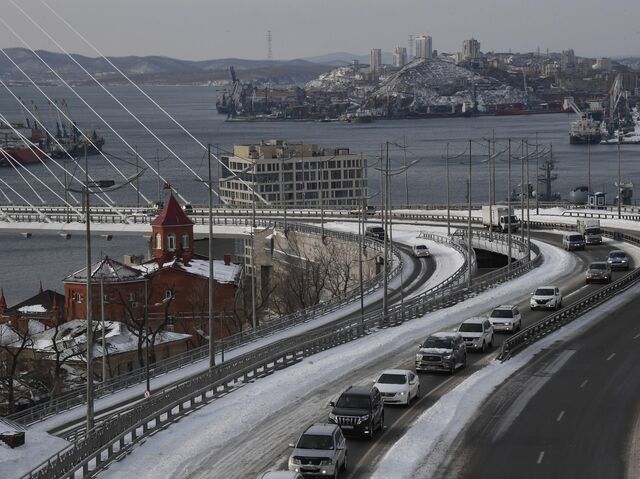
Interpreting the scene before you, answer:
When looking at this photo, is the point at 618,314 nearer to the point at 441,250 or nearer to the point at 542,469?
the point at 542,469

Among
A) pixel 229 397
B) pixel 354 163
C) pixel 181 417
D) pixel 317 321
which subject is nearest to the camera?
pixel 181 417

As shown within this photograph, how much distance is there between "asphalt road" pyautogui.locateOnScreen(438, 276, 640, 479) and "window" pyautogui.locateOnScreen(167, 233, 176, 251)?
137 feet

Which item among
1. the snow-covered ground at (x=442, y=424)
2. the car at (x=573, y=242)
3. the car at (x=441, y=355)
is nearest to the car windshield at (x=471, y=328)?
the snow-covered ground at (x=442, y=424)

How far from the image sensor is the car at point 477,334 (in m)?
37.7

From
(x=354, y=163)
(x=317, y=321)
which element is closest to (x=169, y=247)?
(x=317, y=321)

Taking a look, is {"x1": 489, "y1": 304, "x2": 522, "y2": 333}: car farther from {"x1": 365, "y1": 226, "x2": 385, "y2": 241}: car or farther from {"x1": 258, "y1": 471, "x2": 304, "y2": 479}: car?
{"x1": 365, "y1": 226, "x2": 385, "y2": 241}: car

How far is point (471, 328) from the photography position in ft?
126

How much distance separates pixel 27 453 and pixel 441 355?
12.9 metres

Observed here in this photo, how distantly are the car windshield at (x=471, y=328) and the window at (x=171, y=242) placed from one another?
41186 millimetres

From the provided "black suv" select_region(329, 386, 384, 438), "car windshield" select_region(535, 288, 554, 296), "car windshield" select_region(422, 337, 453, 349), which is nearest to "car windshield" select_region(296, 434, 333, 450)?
"black suv" select_region(329, 386, 384, 438)

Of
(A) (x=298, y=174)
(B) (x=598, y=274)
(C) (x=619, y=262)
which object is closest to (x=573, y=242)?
(C) (x=619, y=262)

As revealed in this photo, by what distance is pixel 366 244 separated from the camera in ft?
258

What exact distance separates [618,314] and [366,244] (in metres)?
34.1

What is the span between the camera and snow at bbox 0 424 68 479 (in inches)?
945
